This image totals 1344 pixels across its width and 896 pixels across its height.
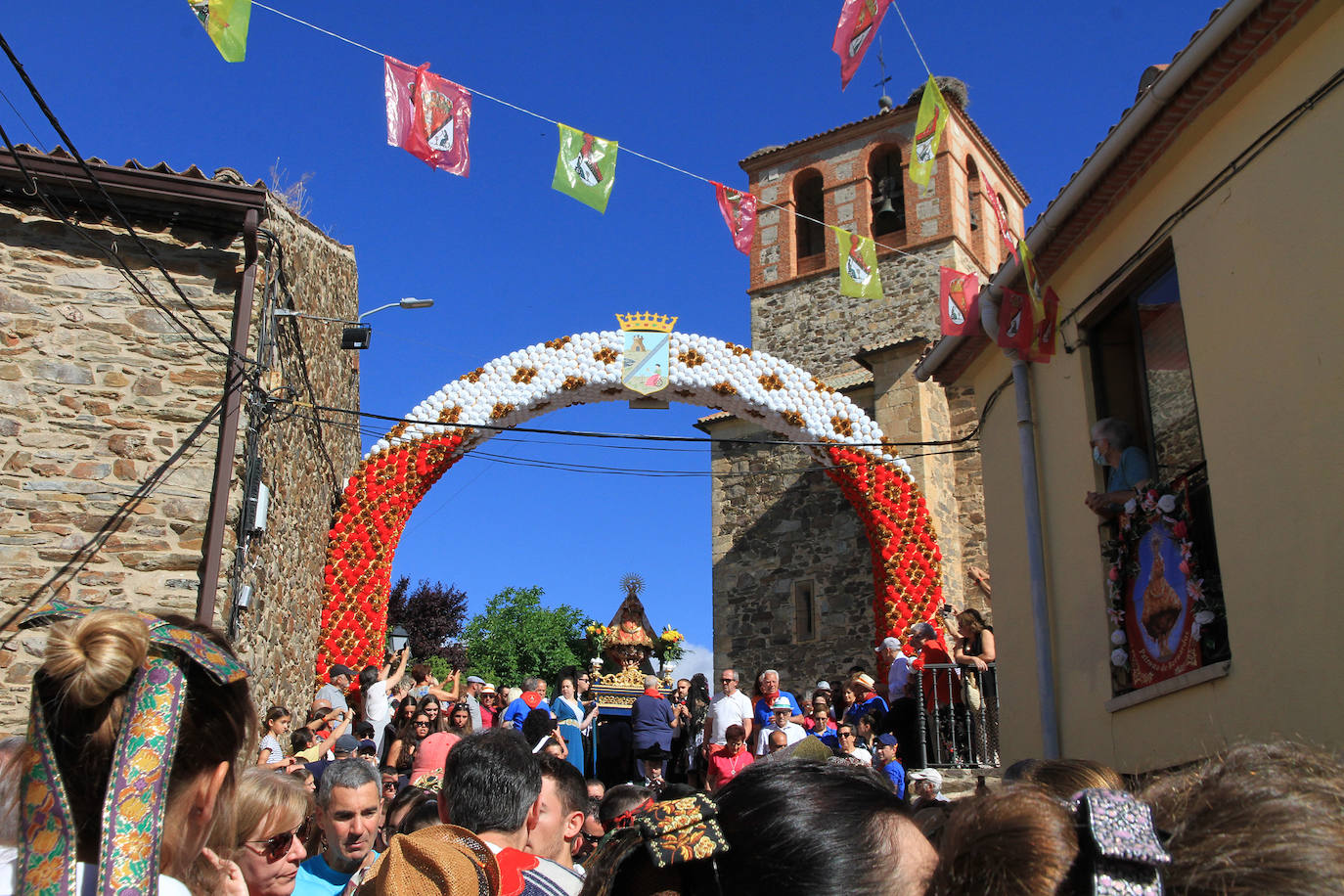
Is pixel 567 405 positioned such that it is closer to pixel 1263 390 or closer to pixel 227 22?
pixel 227 22

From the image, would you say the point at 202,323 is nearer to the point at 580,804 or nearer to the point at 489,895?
the point at 580,804

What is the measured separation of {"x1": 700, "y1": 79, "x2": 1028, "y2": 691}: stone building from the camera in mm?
16219

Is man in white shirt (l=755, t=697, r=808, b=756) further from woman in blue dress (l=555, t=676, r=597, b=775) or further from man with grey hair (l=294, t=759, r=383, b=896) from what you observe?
man with grey hair (l=294, t=759, r=383, b=896)

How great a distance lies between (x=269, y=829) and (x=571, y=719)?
23.6 ft

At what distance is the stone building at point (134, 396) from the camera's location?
837 centimetres

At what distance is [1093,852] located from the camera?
1.16 meters

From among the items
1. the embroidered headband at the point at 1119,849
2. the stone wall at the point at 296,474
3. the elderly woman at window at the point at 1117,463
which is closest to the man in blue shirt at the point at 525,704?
the stone wall at the point at 296,474

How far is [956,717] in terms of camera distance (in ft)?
32.0

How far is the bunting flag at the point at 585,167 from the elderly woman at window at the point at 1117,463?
507cm

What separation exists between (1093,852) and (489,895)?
1.38 m

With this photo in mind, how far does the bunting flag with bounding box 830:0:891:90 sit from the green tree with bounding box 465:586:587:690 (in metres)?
31.8

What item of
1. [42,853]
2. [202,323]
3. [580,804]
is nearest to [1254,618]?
[580,804]

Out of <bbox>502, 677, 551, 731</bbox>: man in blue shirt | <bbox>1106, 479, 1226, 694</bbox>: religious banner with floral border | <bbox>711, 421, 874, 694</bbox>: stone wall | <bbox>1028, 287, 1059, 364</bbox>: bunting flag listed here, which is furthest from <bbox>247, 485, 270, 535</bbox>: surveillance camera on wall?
<bbox>711, 421, 874, 694</bbox>: stone wall

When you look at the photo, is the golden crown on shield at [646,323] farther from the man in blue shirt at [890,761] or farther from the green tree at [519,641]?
the green tree at [519,641]
